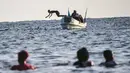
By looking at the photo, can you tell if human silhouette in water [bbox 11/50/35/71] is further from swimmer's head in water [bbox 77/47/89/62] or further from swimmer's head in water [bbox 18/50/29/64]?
swimmer's head in water [bbox 77/47/89/62]

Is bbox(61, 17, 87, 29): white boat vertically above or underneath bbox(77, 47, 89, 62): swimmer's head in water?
underneath

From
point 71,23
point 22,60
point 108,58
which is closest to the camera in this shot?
point 22,60

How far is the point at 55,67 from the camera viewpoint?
1869 centimetres

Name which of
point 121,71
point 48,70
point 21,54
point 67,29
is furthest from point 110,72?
point 67,29

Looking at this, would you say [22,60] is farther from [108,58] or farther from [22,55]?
[108,58]

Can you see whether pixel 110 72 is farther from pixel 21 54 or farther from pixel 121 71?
pixel 21 54

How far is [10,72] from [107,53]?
4207mm

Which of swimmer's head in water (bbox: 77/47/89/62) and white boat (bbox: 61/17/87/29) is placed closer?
swimmer's head in water (bbox: 77/47/89/62)

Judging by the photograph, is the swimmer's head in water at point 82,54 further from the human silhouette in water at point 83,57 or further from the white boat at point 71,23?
the white boat at point 71,23

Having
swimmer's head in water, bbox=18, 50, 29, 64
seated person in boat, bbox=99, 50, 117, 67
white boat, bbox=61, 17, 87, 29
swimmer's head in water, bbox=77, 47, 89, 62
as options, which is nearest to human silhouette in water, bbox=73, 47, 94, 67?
swimmer's head in water, bbox=77, 47, 89, 62

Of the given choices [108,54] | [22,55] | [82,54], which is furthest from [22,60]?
[108,54]

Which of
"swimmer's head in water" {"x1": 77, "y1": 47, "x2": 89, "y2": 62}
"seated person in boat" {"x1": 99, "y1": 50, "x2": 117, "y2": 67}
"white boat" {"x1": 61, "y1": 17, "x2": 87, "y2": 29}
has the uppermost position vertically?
"swimmer's head in water" {"x1": 77, "y1": 47, "x2": 89, "y2": 62}

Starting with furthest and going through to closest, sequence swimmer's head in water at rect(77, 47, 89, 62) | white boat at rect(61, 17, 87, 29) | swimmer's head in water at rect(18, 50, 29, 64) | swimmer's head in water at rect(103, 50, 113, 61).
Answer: white boat at rect(61, 17, 87, 29)
swimmer's head in water at rect(103, 50, 113, 61)
swimmer's head in water at rect(77, 47, 89, 62)
swimmer's head in water at rect(18, 50, 29, 64)

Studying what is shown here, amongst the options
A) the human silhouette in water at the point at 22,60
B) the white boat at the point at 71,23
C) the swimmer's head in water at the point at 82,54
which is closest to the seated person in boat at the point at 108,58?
the swimmer's head in water at the point at 82,54
